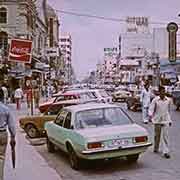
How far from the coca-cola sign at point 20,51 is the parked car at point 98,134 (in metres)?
9.90

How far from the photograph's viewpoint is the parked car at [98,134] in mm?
10664

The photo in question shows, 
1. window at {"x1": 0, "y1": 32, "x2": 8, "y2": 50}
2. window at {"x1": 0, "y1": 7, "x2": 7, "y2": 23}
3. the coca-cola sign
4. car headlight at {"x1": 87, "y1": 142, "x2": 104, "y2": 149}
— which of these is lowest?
car headlight at {"x1": 87, "y1": 142, "x2": 104, "y2": 149}

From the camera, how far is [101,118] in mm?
11906

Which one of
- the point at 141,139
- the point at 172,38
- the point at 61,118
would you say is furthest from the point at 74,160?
the point at 172,38

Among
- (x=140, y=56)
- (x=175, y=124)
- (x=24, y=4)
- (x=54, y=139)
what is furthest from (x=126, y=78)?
(x=54, y=139)

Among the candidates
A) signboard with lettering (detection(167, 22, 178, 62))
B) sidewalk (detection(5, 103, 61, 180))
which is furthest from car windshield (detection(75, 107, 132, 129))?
signboard with lettering (detection(167, 22, 178, 62))

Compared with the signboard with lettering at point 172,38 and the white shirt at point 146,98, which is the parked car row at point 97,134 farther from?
the signboard with lettering at point 172,38

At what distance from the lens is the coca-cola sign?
22406 mm

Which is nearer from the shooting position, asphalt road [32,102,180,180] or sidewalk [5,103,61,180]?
sidewalk [5,103,61,180]

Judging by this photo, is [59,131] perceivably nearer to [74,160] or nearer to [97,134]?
[74,160]

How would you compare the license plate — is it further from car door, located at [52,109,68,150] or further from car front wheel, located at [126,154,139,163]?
car door, located at [52,109,68,150]

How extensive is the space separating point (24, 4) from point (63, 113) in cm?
4717

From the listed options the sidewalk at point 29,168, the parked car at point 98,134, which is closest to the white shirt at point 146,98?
the sidewalk at point 29,168

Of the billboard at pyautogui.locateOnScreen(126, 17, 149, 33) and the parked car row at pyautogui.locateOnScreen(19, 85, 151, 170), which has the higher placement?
the billboard at pyautogui.locateOnScreen(126, 17, 149, 33)
